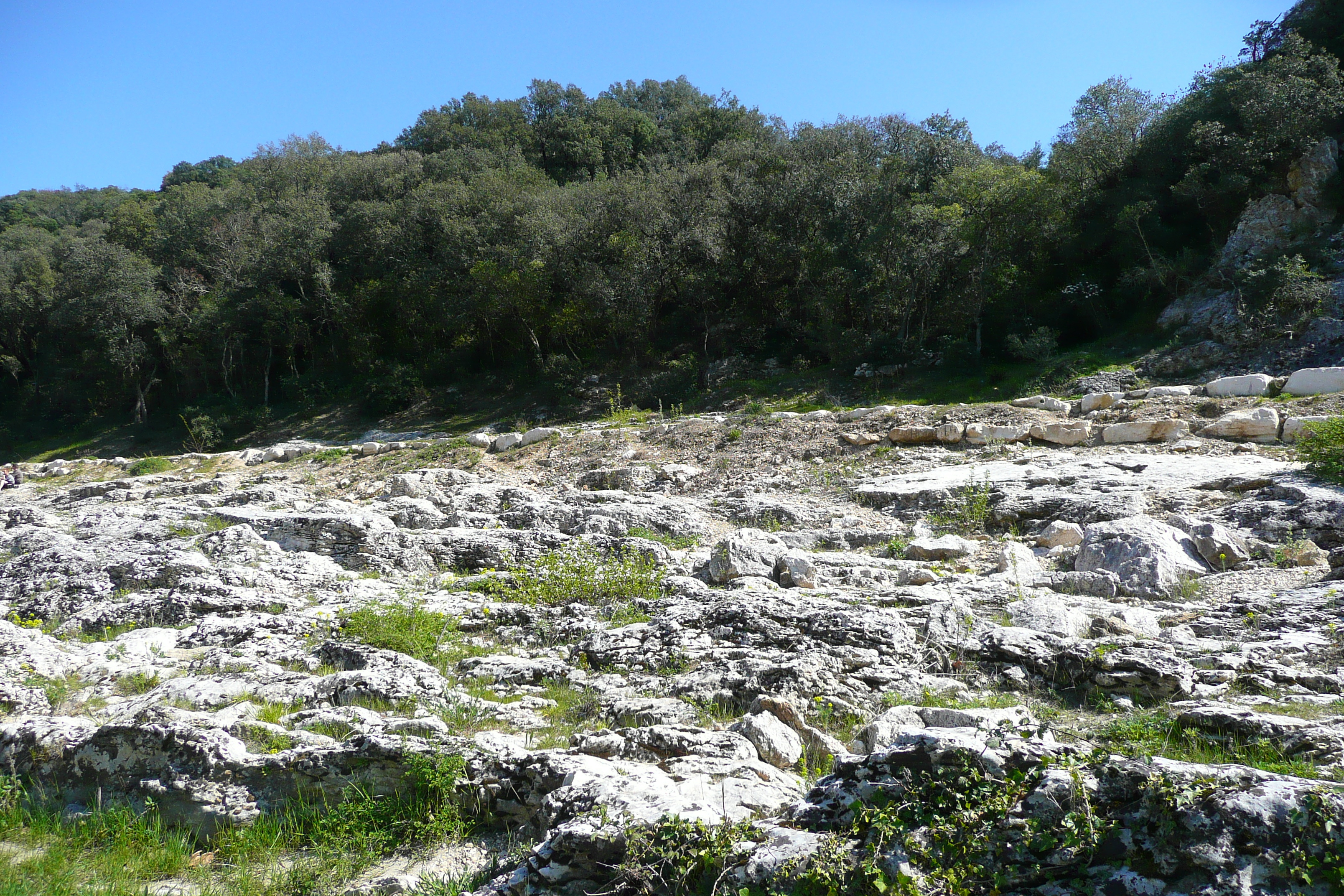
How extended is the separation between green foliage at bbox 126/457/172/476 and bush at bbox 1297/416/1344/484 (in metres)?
21.1

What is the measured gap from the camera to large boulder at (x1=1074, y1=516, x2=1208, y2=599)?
6273mm

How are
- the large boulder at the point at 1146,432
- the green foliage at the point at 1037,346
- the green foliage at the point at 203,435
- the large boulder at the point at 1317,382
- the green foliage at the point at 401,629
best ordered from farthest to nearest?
the green foliage at the point at 203,435, the green foliage at the point at 1037,346, the large boulder at the point at 1317,382, the large boulder at the point at 1146,432, the green foliage at the point at 401,629

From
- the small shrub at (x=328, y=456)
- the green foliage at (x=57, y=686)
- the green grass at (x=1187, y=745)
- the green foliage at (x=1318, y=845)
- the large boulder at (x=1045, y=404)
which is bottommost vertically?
the green grass at (x=1187, y=745)

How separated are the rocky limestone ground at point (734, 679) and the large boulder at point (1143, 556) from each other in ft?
0.10

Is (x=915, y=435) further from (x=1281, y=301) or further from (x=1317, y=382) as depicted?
(x=1281, y=301)

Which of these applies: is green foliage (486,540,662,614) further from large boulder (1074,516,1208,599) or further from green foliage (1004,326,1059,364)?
green foliage (1004,326,1059,364)

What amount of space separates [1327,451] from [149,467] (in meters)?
22.5

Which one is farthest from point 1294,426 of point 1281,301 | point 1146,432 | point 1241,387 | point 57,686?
point 57,686

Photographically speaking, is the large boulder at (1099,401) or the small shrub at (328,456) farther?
the small shrub at (328,456)

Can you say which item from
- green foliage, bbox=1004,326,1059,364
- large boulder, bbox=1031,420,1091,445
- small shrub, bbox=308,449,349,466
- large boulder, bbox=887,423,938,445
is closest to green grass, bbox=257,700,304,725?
large boulder, bbox=887,423,938,445

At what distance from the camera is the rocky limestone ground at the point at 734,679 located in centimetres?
270

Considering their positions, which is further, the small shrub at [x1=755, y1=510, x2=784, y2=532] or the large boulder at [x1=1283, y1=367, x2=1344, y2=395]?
the large boulder at [x1=1283, y1=367, x2=1344, y2=395]

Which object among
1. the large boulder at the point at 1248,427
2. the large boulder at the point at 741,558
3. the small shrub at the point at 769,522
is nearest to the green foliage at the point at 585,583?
the large boulder at the point at 741,558

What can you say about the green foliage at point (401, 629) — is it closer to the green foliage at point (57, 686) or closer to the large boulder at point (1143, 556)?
the green foliage at point (57, 686)
